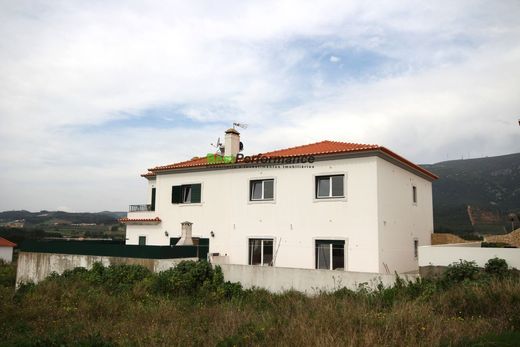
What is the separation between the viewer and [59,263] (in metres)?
23.2

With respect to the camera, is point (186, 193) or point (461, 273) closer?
point (461, 273)

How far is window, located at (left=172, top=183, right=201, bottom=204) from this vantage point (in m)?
23.8

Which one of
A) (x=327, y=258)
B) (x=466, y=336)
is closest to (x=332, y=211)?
(x=327, y=258)

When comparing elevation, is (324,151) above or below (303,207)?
above

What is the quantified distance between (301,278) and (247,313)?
15.3ft

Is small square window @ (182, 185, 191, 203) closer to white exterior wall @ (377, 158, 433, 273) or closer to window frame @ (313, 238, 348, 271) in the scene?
window frame @ (313, 238, 348, 271)

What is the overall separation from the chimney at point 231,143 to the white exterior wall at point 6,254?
49.1 meters

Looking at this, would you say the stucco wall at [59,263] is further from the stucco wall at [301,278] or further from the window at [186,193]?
the window at [186,193]

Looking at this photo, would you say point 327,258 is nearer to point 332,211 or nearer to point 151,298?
point 332,211

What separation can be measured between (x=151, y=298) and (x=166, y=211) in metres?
9.59

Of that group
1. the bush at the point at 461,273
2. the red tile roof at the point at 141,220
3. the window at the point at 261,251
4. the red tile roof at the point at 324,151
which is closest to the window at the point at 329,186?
the red tile roof at the point at 324,151

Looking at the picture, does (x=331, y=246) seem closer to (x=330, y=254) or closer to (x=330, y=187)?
(x=330, y=254)

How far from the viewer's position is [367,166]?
60.4 ft

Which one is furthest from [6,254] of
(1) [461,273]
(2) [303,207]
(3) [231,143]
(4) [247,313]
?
(1) [461,273]
